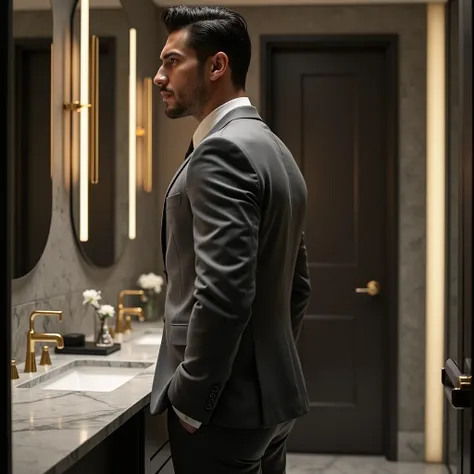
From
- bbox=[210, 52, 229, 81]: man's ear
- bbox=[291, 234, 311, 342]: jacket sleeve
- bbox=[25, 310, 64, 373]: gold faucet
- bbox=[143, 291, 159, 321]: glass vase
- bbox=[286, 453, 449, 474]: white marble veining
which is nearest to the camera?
bbox=[210, 52, 229, 81]: man's ear

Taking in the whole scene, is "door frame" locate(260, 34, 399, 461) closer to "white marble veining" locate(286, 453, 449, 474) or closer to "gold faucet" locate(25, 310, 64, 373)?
"white marble veining" locate(286, 453, 449, 474)

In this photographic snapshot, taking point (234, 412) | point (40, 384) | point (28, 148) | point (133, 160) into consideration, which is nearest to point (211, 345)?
point (234, 412)

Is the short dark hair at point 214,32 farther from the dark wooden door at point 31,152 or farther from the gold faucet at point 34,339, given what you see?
the gold faucet at point 34,339

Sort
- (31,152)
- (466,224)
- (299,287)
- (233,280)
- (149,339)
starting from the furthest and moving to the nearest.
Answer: (149,339)
(31,152)
(299,287)
(233,280)
(466,224)

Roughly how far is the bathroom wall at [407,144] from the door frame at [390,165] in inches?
1.1

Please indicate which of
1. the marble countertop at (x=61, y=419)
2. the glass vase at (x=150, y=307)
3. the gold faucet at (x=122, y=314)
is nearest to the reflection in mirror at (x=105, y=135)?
the gold faucet at (x=122, y=314)

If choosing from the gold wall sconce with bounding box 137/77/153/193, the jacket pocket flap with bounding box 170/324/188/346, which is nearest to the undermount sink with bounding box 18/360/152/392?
the jacket pocket flap with bounding box 170/324/188/346

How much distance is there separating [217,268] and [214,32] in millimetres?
585

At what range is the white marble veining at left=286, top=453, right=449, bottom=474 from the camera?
4230 mm

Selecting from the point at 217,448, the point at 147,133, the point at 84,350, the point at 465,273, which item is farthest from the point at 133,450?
the point at 147,133

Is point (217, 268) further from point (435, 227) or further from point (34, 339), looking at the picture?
point (435, 227)

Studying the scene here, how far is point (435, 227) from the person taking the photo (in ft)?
14.5

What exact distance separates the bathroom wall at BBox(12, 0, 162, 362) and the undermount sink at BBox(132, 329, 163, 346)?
0.21 meters

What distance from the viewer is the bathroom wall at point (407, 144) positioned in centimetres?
441
